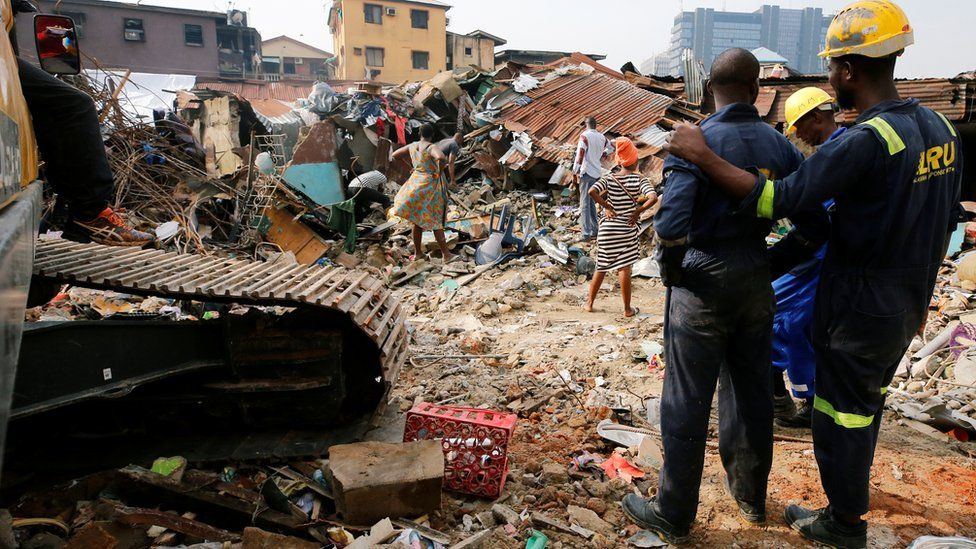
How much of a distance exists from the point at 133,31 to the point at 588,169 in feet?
121

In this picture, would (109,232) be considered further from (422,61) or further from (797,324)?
(422,61)

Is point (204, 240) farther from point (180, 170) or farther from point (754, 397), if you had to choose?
point (754, 397)

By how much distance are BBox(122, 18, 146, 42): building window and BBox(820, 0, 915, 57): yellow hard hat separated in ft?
142

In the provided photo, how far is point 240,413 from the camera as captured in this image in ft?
11.5

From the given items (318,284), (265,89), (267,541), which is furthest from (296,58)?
(267,541)

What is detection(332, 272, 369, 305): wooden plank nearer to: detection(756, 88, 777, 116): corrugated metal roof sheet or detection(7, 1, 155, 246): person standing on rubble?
detection(7, 1, 155, 246): person standing on rubble

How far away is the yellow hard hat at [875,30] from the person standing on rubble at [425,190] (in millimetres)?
7440

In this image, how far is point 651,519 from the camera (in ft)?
9.13

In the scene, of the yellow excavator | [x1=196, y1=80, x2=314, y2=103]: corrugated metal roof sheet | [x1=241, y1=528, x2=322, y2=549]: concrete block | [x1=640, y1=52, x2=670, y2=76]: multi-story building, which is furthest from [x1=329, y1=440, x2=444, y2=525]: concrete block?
[x1=640, y1=52, x2=670, y2=76]: multi-story building

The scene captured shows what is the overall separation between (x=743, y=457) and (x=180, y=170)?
32.1ft

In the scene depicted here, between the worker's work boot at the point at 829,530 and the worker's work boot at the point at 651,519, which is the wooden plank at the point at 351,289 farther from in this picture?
the worker's work boot at the point at 829,530

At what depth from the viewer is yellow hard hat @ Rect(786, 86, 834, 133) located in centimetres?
368

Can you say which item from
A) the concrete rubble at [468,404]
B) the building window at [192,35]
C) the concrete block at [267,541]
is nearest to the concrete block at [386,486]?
the concrete rubble at [468,404]

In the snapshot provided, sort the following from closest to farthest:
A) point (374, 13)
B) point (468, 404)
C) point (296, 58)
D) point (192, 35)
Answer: point (468, 404), point (192, 35), point (374, 13), point (296, 58)
